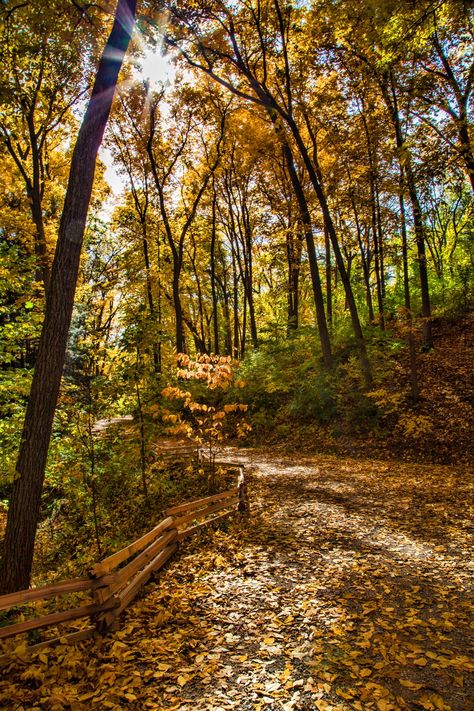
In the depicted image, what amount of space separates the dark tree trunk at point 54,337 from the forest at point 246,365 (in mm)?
27

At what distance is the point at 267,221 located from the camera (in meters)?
19.7

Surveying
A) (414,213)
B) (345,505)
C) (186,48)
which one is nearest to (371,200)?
(414,213)

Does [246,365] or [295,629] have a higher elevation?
[246,365]

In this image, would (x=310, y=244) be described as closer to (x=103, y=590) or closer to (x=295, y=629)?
(x=295, y=629)

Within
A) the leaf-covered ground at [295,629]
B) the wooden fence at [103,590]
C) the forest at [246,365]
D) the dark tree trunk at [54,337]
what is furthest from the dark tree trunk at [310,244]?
the wooden fence at [103,590]

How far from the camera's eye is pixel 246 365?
19.3 metres

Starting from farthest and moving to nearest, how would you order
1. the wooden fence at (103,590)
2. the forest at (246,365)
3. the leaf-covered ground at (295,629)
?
the forest at (246,365), the wooden fence at (103,590), the leaf-covered ground at (295,629)

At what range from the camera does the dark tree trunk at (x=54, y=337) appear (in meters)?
4.61

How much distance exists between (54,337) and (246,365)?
48.0 ft

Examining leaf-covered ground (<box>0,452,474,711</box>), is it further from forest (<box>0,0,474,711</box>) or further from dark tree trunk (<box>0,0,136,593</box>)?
dark tree trunk (<box>0,0,136,593</box>)

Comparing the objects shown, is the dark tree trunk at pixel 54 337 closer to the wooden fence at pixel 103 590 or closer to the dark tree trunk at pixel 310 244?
the wooden fence at pixel 103 590

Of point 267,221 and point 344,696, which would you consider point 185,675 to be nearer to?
point 344,696

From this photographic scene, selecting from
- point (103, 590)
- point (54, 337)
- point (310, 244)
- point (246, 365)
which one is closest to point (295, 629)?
point (103, 590)

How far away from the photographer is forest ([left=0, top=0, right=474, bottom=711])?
402cm
